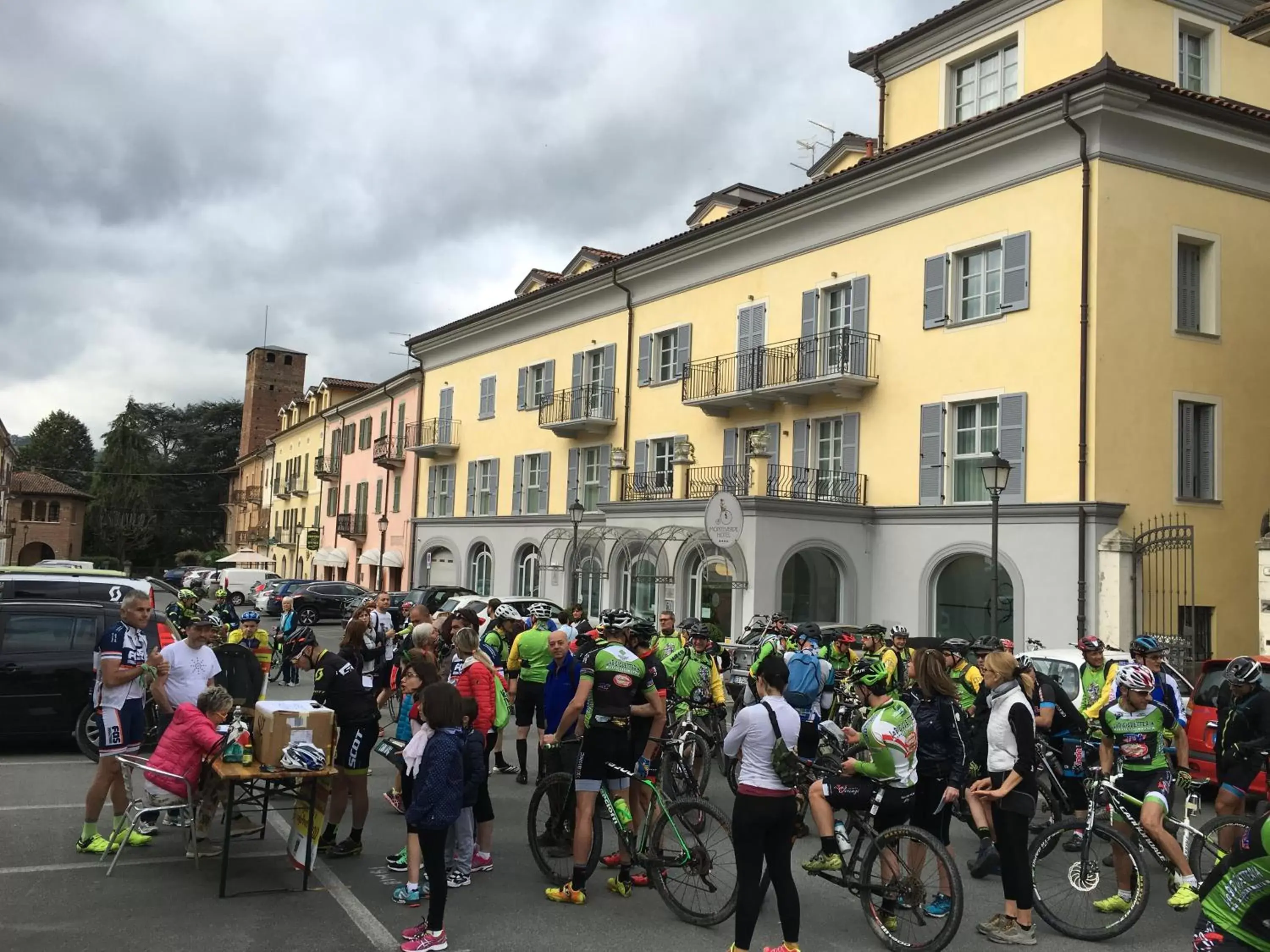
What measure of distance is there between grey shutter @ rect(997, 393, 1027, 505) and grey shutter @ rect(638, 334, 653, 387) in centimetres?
1151

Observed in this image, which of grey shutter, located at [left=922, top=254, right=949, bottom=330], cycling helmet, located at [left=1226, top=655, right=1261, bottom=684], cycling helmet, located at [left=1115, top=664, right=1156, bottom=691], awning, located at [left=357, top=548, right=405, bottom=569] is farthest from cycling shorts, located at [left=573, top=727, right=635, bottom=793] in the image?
awning, located at [left=357, top=548, right=405, bottom=569]

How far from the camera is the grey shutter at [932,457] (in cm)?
2009

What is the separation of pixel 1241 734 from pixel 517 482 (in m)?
28.4

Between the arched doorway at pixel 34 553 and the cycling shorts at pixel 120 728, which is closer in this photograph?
the cycling shorts at pixel 120 728

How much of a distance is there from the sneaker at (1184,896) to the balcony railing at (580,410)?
23725mm

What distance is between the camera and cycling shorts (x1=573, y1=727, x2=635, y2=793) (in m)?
7.05

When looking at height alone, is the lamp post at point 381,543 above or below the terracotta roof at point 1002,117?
below

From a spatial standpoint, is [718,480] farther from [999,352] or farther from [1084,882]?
[1084,882]

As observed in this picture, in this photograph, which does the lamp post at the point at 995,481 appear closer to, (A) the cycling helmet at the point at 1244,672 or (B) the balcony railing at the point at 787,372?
(B) the balcony railing at the point at 787,372

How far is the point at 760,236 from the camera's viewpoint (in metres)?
24.8

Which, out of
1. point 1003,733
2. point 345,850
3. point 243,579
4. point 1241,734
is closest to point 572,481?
point 243,579

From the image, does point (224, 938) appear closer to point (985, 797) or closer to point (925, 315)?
point (985, 797)

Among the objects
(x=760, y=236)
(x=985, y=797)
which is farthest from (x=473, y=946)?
(x=760, y=236)

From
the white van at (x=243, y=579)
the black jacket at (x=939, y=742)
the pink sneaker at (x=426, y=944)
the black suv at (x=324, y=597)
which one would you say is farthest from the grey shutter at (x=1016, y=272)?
the white van at (x=243, y=579)
